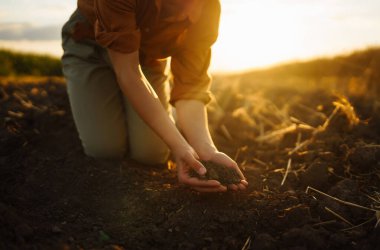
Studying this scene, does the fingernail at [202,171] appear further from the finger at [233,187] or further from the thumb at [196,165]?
the finger at [233,187]

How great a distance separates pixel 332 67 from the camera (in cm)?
681

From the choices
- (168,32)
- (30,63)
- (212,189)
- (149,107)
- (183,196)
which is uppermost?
(168,32)

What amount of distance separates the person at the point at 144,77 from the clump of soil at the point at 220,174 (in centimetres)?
3

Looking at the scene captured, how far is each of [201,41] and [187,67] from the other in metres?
0.17

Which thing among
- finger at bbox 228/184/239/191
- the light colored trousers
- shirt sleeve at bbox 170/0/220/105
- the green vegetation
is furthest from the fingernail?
the green vegetation

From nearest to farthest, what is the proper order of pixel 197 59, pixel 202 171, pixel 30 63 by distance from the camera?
1. pixel 202 171
2. pixel 197 59
3. pixel 30 63

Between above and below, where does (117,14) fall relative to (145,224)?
above

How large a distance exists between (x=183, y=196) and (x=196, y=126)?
0.41 m

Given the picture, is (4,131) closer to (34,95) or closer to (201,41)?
(34,95)

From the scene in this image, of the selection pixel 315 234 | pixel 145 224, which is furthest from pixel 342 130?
pixel 145 224

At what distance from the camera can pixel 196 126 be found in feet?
7.52

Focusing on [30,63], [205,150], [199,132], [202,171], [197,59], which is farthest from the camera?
[30,63]

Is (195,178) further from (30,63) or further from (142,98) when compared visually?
(30,63)

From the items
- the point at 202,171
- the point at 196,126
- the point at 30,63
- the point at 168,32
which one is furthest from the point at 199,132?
the point at 30,63
